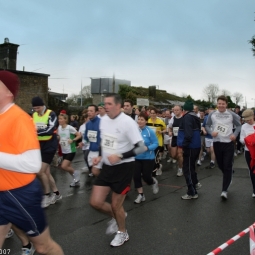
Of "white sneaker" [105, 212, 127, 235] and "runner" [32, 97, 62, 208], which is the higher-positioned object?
"runner" [32, 97, 62, 208]

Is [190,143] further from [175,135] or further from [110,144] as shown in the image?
[175,135]

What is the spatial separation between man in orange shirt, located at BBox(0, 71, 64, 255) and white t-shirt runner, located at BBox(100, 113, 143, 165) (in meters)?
1.67

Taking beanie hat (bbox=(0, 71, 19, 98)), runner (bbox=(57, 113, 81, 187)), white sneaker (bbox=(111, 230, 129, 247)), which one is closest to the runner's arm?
beanie hat (bbox=(0, 71, 19, 98))

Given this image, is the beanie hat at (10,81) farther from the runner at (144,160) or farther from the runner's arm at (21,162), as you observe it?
the runner at (144,160)

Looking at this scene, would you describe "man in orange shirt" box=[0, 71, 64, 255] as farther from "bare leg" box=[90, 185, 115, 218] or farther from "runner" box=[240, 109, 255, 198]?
"runner" box=[240, 109, 255, 198]

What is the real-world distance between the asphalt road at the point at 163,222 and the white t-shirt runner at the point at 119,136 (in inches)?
45.4

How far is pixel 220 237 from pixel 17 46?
662 inches

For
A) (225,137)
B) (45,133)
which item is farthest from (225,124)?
(45,133)

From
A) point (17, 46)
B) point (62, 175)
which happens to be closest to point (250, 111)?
point (62, 175)

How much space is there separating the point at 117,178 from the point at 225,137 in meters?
3.04

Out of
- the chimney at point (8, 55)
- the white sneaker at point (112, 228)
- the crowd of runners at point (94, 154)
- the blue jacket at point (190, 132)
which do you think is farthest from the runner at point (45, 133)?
the chimney at point (8, 55)

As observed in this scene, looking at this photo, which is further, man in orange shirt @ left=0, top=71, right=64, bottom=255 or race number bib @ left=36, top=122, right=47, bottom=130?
race number bib @ left=36, top=122, right=47, bottom=130

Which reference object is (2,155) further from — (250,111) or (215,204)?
(250,111)

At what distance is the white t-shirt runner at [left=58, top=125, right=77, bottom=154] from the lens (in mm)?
7321
